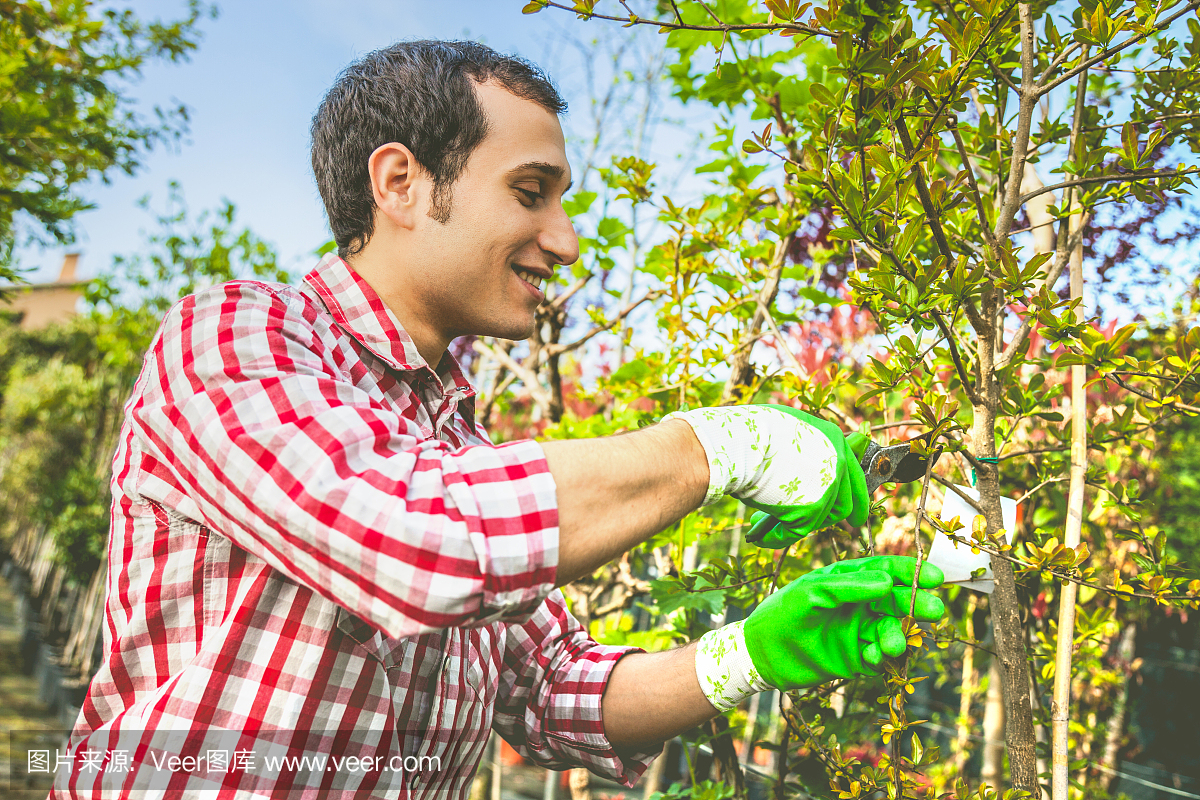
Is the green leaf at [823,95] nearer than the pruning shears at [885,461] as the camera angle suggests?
Yes

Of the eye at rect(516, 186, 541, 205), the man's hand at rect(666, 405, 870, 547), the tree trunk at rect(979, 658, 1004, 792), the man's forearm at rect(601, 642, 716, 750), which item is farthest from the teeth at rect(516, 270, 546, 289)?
the tree trunk at rect(979, 658, 1004, 792)

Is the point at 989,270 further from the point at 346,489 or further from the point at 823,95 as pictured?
the point at 346,489

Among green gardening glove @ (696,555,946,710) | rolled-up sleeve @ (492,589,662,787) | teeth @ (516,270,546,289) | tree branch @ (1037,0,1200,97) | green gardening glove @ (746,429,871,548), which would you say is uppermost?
tree branch @ (1037,0,1200,97)

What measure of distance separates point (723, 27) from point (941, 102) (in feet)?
1.25

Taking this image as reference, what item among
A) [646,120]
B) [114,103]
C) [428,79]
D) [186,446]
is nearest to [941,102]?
[428,79]

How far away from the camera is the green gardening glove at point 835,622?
46.6 inches

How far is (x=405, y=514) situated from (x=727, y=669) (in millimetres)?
808

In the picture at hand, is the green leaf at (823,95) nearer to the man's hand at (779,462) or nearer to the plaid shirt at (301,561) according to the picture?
the man's hand at (779,462)

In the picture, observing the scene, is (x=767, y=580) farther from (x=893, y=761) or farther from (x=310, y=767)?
(x=310, y=767)

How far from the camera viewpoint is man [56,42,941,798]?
2.81 feet

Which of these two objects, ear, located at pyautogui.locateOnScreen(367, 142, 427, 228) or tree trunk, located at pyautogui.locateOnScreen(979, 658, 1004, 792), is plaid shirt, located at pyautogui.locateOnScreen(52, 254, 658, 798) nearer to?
ear, located at pyautogui.locateOnScreen(367, 142, 427, 228)

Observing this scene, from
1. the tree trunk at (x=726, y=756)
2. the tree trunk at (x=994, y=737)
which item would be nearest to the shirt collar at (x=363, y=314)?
the tree trunk at (x=726, y=756)

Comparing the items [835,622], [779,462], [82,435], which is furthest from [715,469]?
[82,435]

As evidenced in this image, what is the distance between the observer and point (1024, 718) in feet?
4.46
